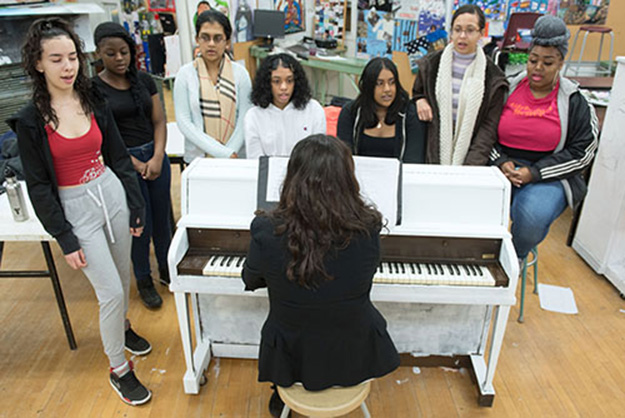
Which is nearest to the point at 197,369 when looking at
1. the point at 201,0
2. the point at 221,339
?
the point at 221,339

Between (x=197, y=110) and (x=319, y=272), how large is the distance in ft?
5.52

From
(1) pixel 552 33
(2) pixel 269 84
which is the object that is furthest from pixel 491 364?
(2) pixel 269 84

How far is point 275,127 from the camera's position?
267 centimetres

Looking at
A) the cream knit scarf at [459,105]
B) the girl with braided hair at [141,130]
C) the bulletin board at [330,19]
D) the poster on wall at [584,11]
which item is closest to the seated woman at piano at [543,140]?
the cream knit scarf at [459,105]

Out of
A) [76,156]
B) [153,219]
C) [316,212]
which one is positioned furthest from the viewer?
[153,219]

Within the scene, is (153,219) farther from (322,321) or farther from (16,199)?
(322,321)

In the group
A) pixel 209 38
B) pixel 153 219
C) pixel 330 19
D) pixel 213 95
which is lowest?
pixel 153 219

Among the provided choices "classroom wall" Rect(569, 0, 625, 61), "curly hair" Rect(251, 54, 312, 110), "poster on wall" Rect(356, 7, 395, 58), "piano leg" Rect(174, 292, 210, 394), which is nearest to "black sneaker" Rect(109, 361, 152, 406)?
"piano leg" Rect(174, 292, 210, 394)

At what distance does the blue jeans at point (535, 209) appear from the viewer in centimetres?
249

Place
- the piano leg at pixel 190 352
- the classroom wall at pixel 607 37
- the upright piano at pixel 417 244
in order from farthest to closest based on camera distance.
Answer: the classroom wall at pixel 607 37
the piano leg at pixel 190 352
the upright piano at pixel 417 244

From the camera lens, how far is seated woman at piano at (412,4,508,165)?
2.59 meters

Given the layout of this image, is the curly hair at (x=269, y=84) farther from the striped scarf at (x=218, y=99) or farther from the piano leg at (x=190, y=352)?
the piano leg at (x=190, y=352)

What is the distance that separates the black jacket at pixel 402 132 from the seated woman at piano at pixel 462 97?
65 millimetres

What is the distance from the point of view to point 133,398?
2275mm
